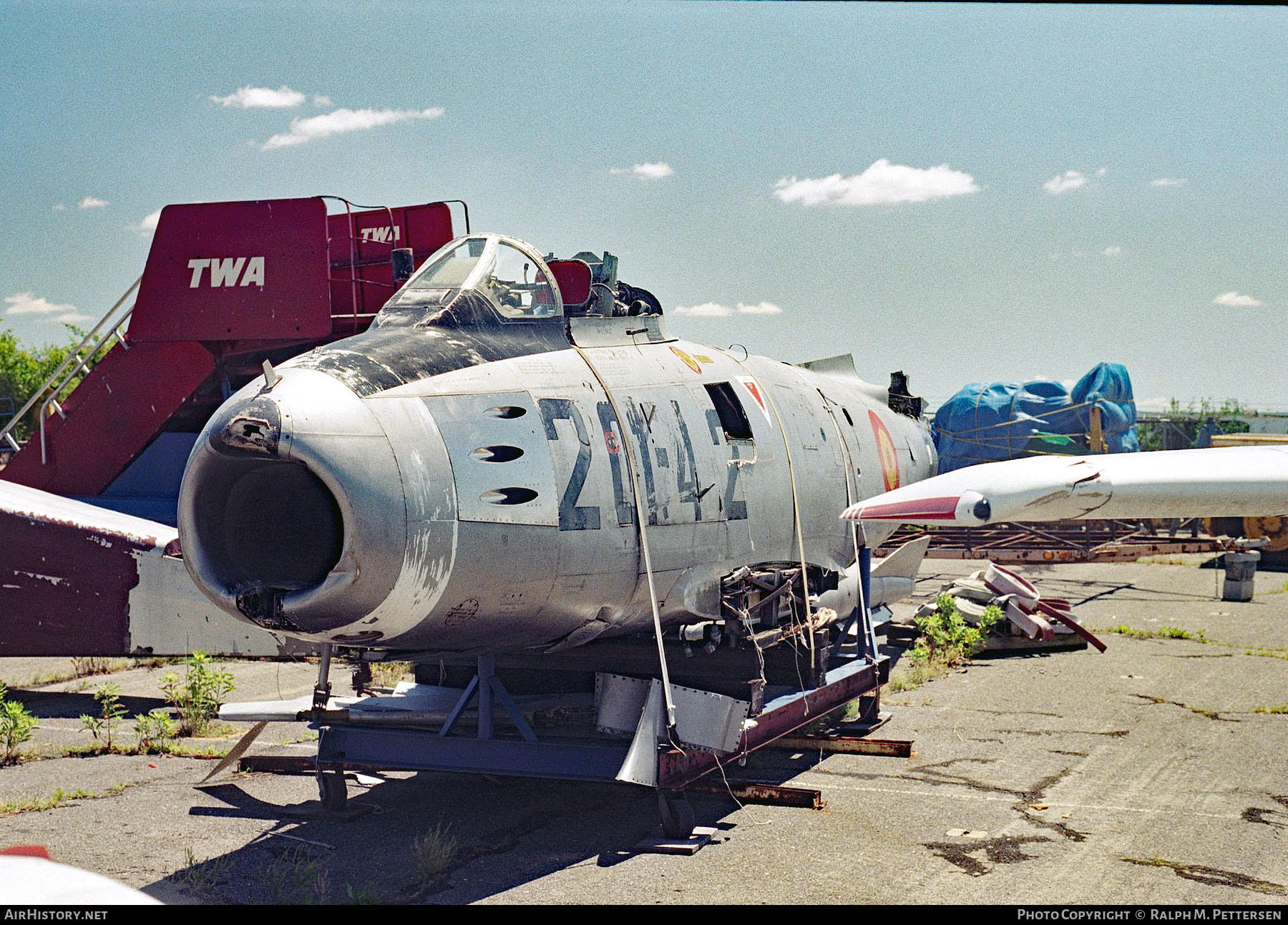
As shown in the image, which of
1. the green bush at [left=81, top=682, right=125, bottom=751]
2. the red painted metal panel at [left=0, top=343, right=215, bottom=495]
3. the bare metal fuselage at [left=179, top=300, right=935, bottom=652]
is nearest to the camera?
the bare metal fuselage at [left=179, top=300, right=935, bottom=652]

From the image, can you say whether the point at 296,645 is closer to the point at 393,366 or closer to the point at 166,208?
the point at 393,366

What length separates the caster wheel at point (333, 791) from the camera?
297 inches

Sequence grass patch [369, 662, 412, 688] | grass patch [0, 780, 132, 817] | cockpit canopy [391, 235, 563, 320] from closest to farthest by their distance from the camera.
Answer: cockpit canopy [391, 235, 563, 320], grass patch [0, 780, 132, 817], grass patch [369, 662, 412, 688]

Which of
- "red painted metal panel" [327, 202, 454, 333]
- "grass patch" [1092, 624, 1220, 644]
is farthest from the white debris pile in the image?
"red painted metal panel" [327, 202, 454, 333]

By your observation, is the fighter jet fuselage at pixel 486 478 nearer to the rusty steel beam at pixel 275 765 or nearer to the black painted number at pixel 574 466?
the black painted number at pixel 574 466

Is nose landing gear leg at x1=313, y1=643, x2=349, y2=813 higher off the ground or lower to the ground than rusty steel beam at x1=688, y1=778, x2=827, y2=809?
higher

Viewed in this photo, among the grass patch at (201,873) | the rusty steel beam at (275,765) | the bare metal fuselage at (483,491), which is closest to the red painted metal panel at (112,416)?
the rusty steel beam at (275,765)

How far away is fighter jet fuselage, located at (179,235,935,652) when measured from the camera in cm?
550

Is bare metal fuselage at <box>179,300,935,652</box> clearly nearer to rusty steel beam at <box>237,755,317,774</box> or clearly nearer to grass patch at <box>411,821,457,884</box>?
grass patch at <box>411,821,457,884</box>

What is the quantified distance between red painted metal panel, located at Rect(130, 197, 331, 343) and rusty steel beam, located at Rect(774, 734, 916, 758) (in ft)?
21.8

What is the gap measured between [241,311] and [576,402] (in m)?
7.00

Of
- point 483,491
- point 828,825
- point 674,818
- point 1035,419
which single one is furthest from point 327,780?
point 1035,419

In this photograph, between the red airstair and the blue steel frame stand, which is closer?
the blue steel frame stand
